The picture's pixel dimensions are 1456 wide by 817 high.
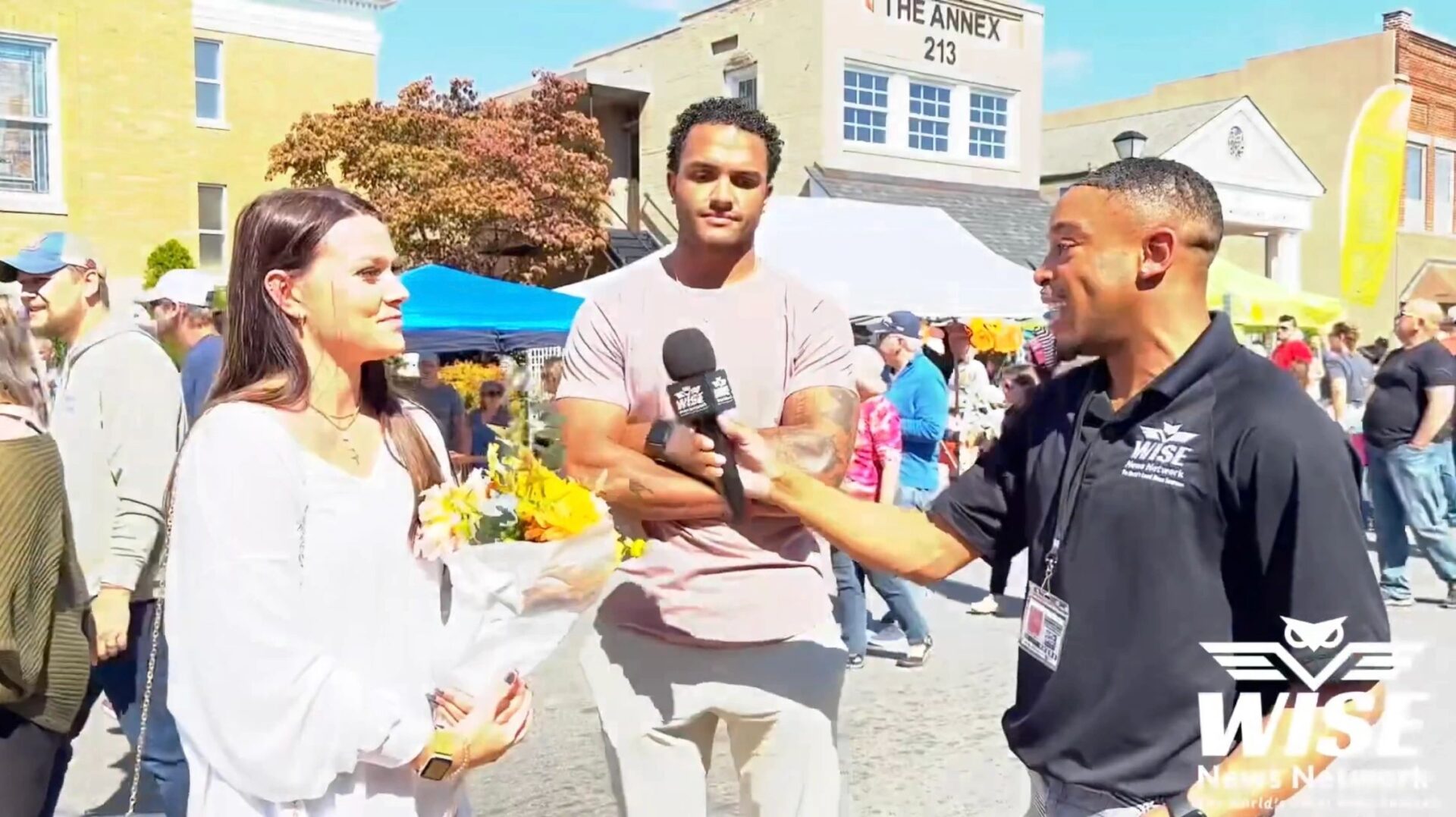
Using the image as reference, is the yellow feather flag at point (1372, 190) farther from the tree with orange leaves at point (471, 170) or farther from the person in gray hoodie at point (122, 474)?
the person in gray hoodie at point (122, 474)

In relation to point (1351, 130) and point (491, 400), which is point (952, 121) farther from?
point (491, 400)

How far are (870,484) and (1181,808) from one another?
4.90m

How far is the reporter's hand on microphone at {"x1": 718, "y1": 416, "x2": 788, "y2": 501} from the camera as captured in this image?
232cm

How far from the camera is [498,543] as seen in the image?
6.47ft

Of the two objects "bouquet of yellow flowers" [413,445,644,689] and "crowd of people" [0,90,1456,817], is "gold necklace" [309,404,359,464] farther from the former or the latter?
"bouquet of yellow flowers" [413,445,644,689]

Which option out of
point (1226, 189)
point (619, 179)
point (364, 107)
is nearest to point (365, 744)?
point (364, 107)

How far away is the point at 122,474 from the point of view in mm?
3631

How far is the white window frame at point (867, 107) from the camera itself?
20.7 meters

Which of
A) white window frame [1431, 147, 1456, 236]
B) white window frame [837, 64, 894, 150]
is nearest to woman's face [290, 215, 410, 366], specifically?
white window frame [837, 64, 894, 150]

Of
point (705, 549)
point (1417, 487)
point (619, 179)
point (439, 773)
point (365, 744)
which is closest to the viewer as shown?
point (365, 744)

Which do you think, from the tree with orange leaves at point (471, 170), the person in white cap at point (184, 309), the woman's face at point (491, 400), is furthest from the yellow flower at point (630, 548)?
the tree with orange leaves at point (471, 170)

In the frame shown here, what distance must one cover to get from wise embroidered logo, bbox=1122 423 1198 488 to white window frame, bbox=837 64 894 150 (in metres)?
19.6

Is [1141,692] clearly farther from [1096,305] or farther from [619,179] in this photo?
[619,179]

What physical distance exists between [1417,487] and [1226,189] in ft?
65.3
